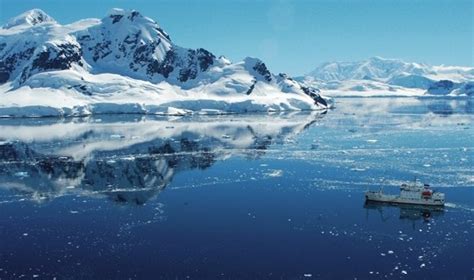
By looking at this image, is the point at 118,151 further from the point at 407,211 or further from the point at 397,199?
the point at 407,211

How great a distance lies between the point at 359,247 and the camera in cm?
4050

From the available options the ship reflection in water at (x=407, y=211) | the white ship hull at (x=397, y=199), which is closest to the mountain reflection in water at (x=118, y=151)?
the white ship hull at (x=397, y=199)

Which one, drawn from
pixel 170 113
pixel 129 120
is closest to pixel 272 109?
pixel 170 113

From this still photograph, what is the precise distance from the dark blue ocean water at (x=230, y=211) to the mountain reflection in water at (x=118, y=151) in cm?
35

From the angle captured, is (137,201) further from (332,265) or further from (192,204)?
(332,265)

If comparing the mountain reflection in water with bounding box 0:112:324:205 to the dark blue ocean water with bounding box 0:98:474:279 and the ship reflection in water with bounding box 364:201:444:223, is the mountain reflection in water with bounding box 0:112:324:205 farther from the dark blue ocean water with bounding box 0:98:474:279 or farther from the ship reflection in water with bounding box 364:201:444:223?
the ship reflection in water with bounding box 364:201:444:223

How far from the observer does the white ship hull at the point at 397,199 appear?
52.7 m

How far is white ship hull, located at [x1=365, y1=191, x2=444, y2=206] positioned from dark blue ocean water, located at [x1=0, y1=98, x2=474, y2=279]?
928mm

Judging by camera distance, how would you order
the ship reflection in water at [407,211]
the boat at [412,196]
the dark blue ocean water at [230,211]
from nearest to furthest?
the dark blue ocean water at [230,211]
the ship reflection in water at [407,211]
the boat at [412,196]

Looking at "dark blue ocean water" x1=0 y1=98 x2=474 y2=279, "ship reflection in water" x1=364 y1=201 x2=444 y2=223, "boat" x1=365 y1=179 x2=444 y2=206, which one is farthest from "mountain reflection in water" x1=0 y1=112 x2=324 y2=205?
"boat" x1=365 y1=179 x2=444 y2=206

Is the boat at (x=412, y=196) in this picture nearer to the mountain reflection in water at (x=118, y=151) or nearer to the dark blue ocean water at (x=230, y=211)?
the dark blue ocean water at (x=230, y=211)

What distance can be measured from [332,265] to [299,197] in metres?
19.2

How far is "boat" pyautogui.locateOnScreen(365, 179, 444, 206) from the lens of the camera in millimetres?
52625

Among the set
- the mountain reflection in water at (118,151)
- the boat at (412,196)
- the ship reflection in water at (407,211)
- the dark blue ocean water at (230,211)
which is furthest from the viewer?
the mountain reflection in water at (118,151)
